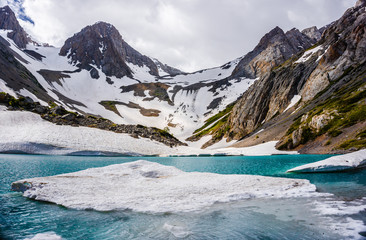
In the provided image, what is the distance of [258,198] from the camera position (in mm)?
13523

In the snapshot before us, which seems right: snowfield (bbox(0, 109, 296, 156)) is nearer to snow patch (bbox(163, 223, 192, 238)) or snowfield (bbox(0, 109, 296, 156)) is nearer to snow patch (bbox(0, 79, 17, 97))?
snow patch (bbox(0, 79, 17, 97))

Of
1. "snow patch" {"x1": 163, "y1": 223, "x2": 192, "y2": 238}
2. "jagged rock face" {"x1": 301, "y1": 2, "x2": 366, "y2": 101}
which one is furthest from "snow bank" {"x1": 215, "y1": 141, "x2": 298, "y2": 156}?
"snow patch" {"x1": 163, "y1": 223, "x2": 192, "y2": 238}

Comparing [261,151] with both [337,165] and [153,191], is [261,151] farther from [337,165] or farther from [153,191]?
[153,191]

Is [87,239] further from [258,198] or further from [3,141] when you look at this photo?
[3,141]

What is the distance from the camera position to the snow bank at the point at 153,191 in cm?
1217

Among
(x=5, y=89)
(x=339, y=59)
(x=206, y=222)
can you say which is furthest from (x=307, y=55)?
(x=5, y=89)

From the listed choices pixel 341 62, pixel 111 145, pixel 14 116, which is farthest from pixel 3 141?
pixel 341 62

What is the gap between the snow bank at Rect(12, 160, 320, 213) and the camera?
39.9ft

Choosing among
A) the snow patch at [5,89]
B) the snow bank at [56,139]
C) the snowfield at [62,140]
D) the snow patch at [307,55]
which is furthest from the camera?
the snow patch at [307,55]

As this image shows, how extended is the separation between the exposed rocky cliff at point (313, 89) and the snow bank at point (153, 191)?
2264 inches

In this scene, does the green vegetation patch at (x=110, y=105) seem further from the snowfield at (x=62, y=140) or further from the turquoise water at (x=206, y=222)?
the turquoise water at (x=206, y=222)

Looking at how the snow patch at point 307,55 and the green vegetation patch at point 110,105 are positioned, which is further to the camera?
the green vegetation patch at point 110,105

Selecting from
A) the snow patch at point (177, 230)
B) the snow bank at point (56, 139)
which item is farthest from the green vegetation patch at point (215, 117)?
the snow patch at point (177, 230)

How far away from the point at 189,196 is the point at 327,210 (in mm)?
7388
